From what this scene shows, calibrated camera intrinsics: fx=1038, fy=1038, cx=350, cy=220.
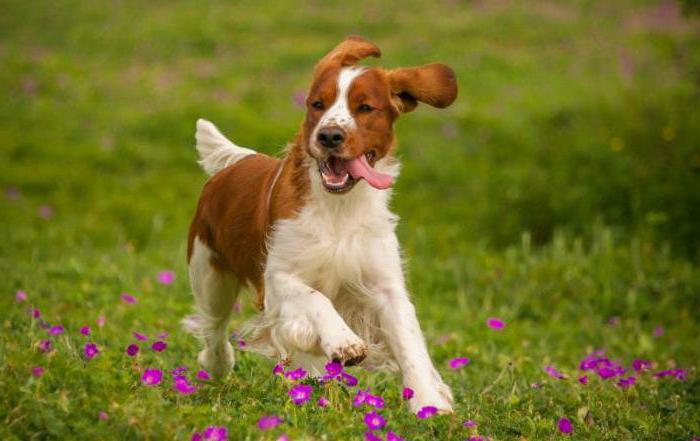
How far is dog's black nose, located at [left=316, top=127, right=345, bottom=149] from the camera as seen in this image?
12.9ft

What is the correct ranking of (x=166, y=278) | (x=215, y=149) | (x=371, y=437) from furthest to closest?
1. (x=166, y=278)
2. (x=215, y=149)
3. (x=371, y=437)

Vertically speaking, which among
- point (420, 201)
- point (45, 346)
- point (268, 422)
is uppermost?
point (268, 422)

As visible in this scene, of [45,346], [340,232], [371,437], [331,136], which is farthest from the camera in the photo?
[340,232]

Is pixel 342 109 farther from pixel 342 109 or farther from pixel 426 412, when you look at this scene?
pixel 426 412

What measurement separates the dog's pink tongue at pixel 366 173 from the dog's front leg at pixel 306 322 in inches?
19.2

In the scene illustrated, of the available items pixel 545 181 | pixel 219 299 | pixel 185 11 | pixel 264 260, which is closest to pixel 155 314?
pixel 219 299

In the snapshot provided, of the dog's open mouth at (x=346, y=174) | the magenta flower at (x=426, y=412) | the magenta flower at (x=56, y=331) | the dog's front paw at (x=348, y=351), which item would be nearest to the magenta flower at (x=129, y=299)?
the magenta flower at (x=56, y=331)

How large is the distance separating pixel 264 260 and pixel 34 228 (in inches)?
232

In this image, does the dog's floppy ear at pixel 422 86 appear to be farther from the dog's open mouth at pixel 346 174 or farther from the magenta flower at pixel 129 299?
the magenta flower at pixel 129 299

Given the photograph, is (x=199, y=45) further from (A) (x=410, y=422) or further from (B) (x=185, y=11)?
(A) (x=410, y=422)

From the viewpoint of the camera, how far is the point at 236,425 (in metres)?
3.34

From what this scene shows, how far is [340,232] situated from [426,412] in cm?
95

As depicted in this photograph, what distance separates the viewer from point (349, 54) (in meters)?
4.45

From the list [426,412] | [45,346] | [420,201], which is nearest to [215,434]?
[426,412]
